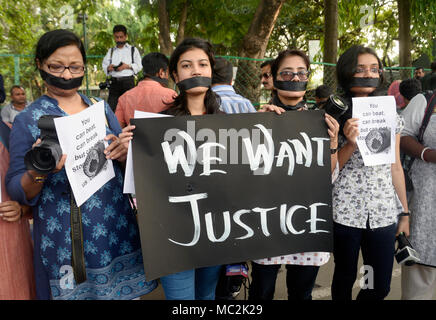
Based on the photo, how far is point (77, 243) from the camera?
1786 millimetres

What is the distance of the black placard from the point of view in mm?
1846

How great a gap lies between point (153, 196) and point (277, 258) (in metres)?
0.81

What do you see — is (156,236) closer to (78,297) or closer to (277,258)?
(78,297)

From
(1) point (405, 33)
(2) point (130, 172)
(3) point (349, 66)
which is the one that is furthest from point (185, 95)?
(1) point (405, 33)

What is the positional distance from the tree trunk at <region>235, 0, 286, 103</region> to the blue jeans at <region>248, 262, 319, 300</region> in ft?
13.4

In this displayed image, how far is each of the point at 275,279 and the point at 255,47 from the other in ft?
14.7

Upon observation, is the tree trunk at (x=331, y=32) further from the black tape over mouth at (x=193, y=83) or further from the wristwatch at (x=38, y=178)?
the wristwatch at (x=38, y=178)

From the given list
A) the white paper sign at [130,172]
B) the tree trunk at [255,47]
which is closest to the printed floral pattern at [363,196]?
the white paper sign at [130,172]

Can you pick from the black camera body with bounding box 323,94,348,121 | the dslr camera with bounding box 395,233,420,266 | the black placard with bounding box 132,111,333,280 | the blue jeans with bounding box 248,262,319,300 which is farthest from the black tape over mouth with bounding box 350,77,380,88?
the blue jeans with bounding box 248,262,319,300

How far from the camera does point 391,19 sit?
1809cm

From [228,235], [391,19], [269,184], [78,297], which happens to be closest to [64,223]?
[78,297]

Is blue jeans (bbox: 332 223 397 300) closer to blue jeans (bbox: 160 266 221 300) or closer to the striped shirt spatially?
blue jeans (bbox: 160 266 221 300)

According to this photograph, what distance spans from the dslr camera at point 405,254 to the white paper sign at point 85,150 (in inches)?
74.6

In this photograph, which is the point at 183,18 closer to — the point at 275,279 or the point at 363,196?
the point at 363,196
